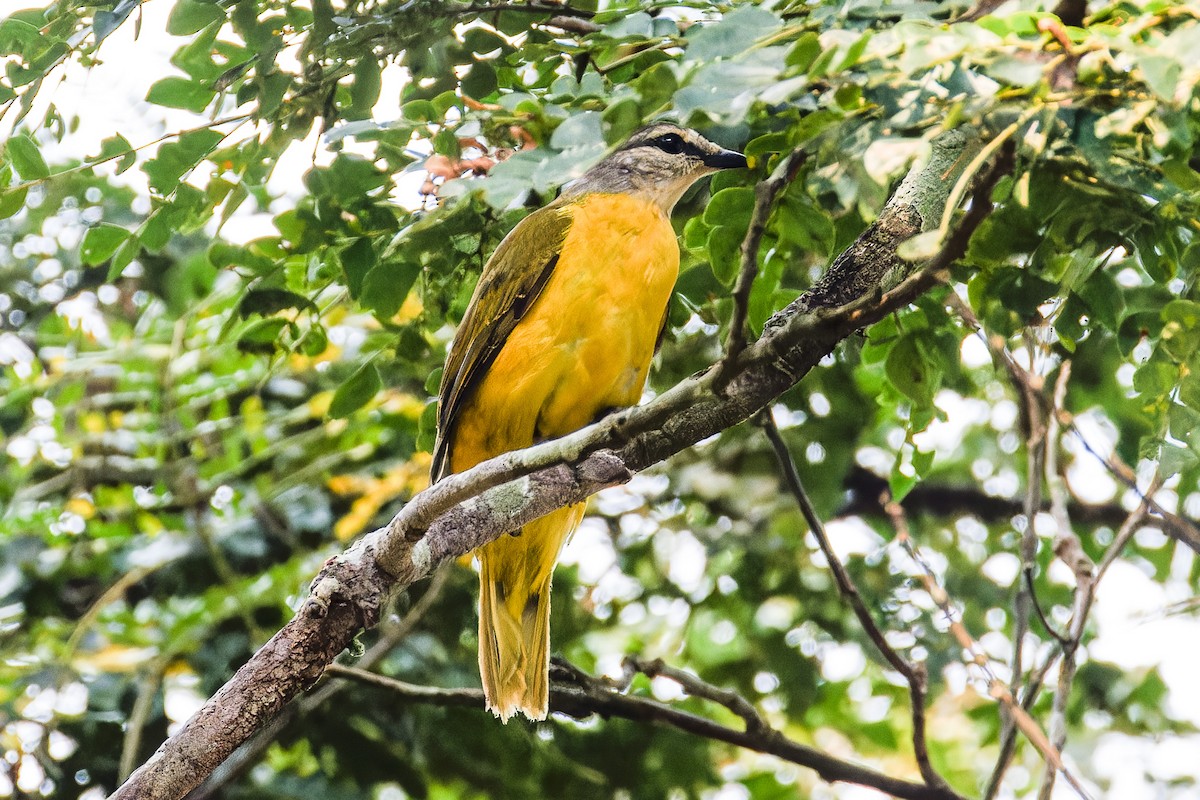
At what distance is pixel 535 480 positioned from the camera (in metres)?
2.17

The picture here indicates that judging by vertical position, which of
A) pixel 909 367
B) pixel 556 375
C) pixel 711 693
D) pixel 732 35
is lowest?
pixel 711 693

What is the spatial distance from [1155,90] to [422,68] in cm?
130

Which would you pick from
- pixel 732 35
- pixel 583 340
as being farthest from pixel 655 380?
pixel 732 35

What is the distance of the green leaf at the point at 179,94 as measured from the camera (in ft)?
7.39

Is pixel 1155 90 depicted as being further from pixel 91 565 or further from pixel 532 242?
pixel 91 565

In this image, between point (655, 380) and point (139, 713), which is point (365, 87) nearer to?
point (655, 380)

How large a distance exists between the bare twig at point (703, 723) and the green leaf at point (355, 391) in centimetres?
59

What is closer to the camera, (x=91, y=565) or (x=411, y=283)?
(x=411, y=283)

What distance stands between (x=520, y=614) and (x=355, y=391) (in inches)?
34.7

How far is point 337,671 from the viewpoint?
9.29 feet

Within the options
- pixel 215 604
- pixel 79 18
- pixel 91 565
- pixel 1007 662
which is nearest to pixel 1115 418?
pixel 1007 662

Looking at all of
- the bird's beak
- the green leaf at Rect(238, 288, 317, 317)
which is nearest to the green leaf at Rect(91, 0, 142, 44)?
the green leaf at Rect(238, 288, 317, 317)

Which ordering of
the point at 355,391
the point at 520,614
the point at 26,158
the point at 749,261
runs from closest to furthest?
the point at 749,261 → the point at 26,158 → the point at 355,391 → the point at 520,614

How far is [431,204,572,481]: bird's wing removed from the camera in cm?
291
